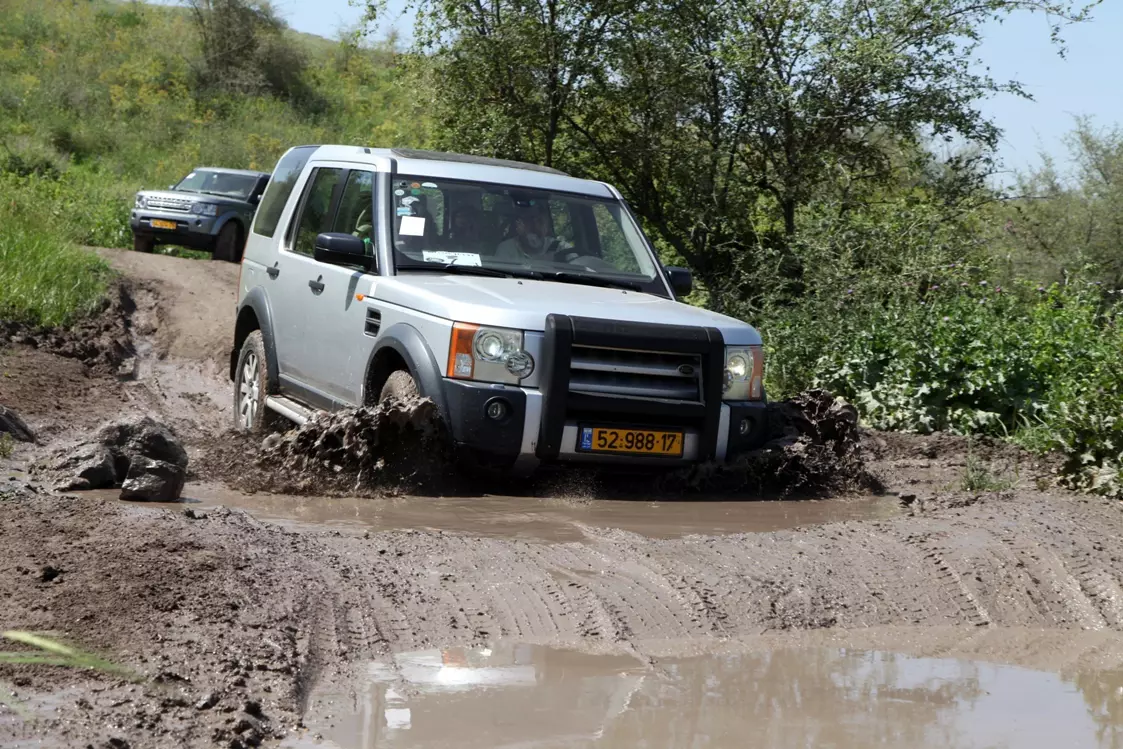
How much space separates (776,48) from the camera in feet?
44.2

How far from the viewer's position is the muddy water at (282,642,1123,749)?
11.1 ft

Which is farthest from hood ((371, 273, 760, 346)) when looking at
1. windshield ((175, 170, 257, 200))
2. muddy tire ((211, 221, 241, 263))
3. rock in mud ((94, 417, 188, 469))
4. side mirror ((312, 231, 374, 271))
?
windshield ((175, 170, 257, 200))

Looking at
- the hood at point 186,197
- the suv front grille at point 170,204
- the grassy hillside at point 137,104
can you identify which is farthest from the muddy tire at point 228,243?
the grassy hillside at point 137,104

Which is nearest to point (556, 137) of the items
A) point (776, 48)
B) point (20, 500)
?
point (776, 48)

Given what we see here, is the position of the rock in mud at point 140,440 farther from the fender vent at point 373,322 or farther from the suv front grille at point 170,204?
the suv front grille at point 170,204

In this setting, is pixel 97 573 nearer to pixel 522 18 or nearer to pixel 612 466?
pixel 612 466

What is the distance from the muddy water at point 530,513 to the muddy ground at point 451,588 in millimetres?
29

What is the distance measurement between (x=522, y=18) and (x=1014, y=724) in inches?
451

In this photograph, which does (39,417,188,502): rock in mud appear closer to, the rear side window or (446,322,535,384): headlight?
(446,322,535,384): headlight

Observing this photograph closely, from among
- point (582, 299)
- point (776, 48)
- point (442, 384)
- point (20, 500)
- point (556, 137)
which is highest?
point (776, 48)

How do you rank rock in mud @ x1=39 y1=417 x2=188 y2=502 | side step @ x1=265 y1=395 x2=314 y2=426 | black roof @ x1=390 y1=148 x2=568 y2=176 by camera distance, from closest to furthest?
1. rock in mud @ x1=39 y1=417 x2=188 y2=502
2. side step @ x1=265 y1=395 x2=314 y2=426
3. black roof @ x1=390 y1=148 x2=568 y2=176

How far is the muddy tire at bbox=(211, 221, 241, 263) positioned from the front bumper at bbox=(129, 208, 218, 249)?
5.5 inches

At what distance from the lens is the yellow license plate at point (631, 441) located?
256 inches

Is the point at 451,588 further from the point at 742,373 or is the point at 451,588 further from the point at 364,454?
the point at 742,373
